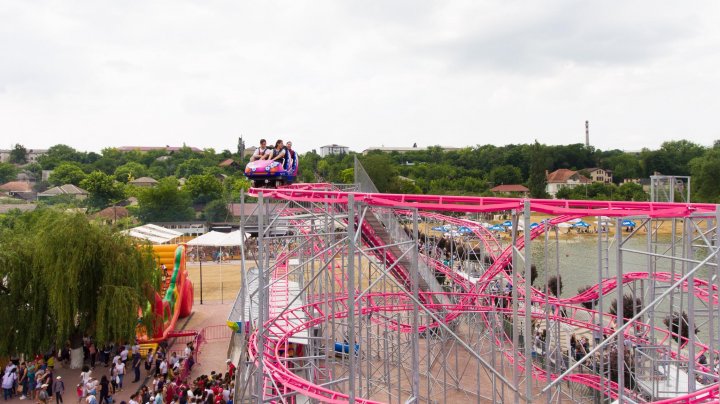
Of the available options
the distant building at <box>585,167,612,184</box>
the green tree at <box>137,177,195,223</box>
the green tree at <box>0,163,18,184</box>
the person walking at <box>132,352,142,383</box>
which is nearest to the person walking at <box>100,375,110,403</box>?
the person walking at <box>132,352,142,383</box>

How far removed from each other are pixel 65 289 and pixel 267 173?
733cm

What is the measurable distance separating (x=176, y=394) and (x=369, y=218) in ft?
26.0

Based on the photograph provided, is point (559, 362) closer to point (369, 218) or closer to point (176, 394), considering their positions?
point (369, 218)

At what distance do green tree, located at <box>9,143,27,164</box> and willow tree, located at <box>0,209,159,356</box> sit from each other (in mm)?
165827

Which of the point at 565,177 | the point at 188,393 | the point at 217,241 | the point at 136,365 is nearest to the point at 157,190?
the point at 217,241

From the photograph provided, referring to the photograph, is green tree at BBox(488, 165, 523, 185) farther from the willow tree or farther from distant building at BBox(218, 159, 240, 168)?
the willow tree

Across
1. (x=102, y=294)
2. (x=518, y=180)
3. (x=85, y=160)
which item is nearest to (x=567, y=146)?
(x=518, y=180)

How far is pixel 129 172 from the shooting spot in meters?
99.2

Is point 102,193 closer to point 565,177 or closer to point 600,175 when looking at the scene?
point 565,177

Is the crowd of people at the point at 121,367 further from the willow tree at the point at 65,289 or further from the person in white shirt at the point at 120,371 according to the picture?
the willow tree at the point at 65,289

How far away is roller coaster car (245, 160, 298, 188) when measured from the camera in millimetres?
12695

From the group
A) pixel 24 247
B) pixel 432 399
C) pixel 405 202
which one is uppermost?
pixel 405 202

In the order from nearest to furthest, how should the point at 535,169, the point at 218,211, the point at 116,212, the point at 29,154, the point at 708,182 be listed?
the point at 708,182 → the point at 218,211 → the point at 116,212 → the point at 535,169 → the point at 29,154

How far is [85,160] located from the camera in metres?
123
